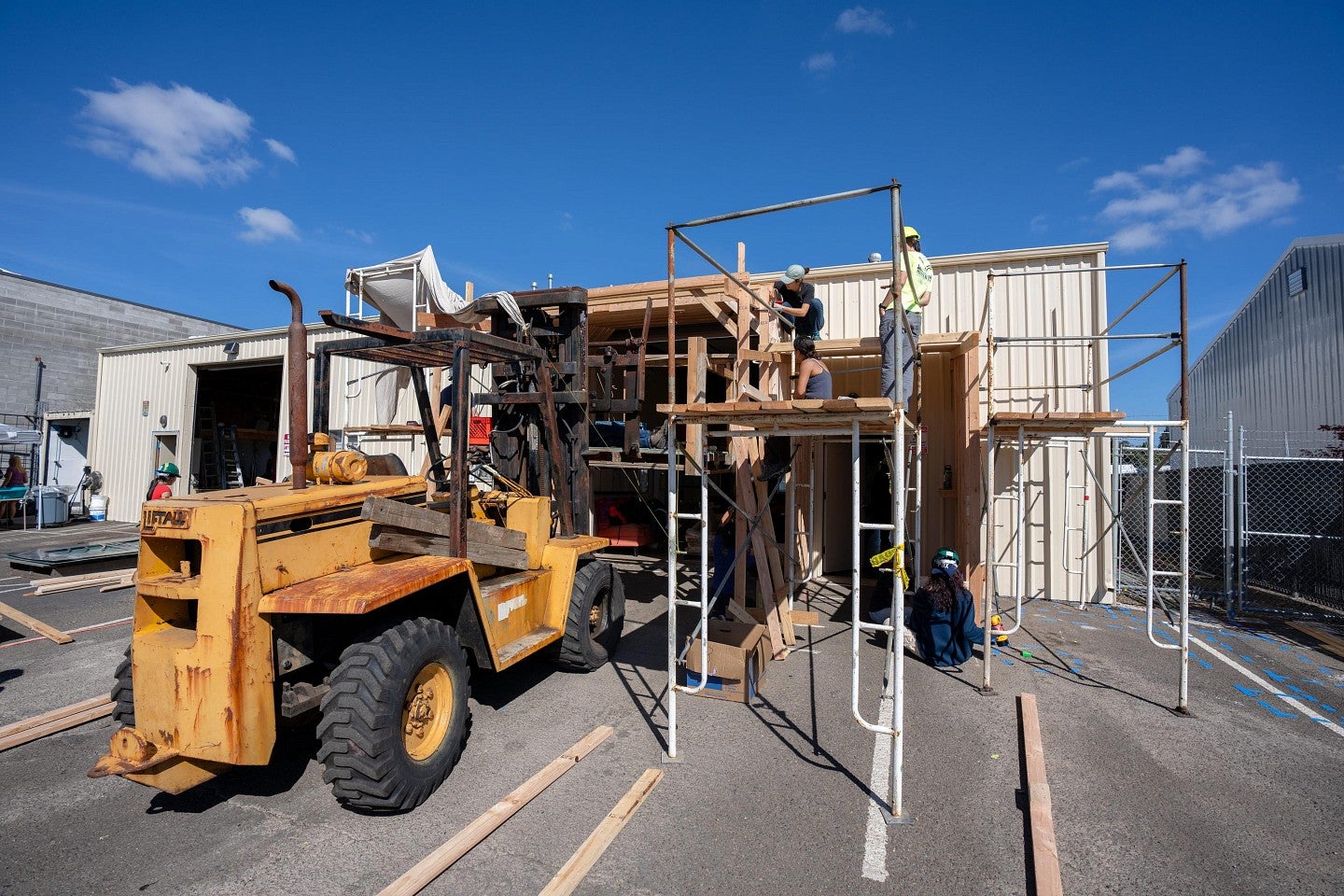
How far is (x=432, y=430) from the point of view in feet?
18.8

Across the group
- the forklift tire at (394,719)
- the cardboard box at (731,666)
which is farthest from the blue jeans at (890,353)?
the forklift tire at (394,719)

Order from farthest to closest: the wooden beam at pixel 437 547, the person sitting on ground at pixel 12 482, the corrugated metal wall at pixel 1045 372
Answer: the person sitting on ground at pixel 12 482 < the corrugated metal wall at pixel 1045 372 < the wooden beam at pixel 437 547

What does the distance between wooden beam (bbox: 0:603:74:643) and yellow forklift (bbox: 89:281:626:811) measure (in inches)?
174

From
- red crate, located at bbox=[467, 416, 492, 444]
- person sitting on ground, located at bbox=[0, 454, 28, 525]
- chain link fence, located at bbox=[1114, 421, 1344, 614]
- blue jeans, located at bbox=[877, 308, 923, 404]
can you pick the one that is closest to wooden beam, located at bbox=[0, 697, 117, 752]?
red crate, located at bbox=[467, 416, 492, 444]

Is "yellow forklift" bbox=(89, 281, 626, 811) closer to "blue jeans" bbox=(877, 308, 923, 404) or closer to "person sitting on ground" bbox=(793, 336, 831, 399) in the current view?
"person sitting on ground" bbox=(793, 336, 831, 399)

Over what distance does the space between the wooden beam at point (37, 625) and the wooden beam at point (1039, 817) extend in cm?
893

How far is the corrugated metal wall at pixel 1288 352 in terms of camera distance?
549 inches

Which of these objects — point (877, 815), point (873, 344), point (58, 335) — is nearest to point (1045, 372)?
point (873, 344)

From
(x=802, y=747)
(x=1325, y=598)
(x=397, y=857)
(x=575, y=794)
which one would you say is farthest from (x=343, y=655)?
(x=1325, y=598)

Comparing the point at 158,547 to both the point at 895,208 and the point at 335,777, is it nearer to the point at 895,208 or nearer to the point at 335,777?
the point at 335,777

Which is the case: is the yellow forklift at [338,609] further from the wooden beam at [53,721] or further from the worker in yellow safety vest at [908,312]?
the worker in yellow safety vest at [908,312]

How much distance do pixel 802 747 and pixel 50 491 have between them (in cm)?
2145

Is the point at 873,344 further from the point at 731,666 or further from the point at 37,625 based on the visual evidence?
the point at 37,625

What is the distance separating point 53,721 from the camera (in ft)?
15.6
